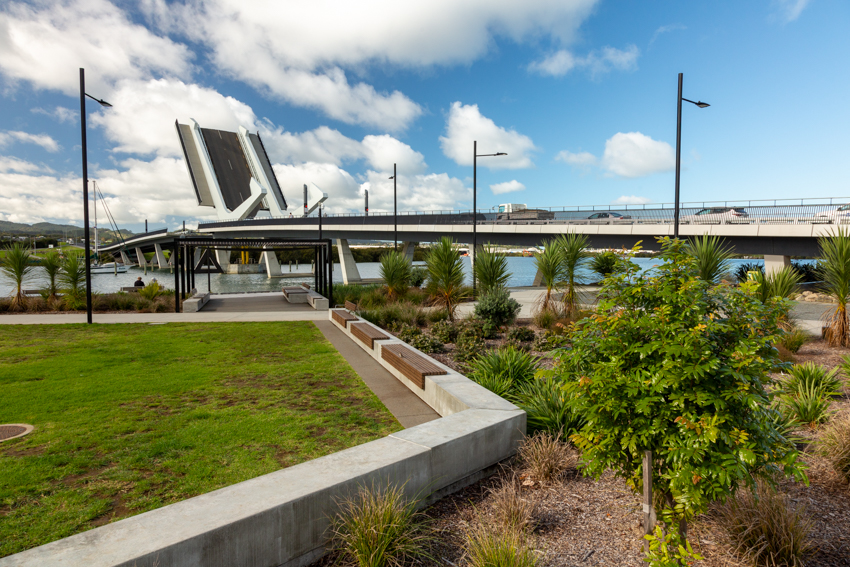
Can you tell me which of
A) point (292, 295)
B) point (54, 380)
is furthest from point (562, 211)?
point (54, 380)

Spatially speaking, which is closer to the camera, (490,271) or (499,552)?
(499,552)

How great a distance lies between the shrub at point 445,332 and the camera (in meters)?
10.1

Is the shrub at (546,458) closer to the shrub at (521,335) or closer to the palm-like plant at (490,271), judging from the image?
the shrub at (521,335)

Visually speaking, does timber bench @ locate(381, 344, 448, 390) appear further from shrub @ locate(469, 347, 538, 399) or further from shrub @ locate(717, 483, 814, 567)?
shrub @ locate(717, 483, 814, 567)

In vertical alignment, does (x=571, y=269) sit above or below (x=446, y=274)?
above

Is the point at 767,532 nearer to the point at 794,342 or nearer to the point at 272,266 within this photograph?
the point at 794,342

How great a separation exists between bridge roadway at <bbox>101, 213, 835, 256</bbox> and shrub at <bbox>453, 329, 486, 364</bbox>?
678 centimetres

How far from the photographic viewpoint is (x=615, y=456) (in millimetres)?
2844

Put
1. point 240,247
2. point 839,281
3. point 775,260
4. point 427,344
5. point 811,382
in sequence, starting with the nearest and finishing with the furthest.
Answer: point 811,382 < point 427,344 < point 839,281 < point 240,247 < point 775,260

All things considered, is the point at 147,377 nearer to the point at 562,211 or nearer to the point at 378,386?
the point at 378,386

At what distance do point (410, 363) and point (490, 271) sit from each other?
630cm

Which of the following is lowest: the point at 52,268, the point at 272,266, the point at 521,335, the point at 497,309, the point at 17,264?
the point at 272,266

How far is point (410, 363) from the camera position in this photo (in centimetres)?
663

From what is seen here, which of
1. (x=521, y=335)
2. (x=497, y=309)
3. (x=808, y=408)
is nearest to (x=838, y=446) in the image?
(x=808, y=408)
